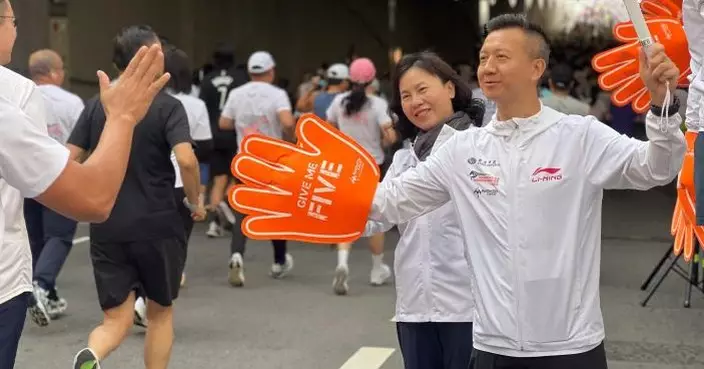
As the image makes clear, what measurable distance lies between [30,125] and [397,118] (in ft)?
6.12

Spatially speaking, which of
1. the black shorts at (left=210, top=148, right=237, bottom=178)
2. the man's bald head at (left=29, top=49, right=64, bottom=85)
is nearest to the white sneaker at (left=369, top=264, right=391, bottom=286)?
the black shorts at (left=210, top=148, right=237, bottom=178)

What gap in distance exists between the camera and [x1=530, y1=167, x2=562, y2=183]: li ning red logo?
10.5 ft

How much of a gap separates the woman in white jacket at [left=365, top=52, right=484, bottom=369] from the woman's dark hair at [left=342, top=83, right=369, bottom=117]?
531cm

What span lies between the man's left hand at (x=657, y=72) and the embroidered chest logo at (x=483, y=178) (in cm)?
54

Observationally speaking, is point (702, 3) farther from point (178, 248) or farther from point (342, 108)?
point (342, 108)

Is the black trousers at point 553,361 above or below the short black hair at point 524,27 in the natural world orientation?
below

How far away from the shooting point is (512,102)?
3.30m

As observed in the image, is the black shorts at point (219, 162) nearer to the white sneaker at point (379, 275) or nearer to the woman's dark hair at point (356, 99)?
the woman's dark hair at point (356, 99)

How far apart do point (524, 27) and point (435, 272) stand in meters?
1.05

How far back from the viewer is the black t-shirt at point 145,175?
221 inches

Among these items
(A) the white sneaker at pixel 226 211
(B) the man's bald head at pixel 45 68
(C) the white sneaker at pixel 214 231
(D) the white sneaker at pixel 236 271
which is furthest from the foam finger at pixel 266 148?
(C) the white sneaker at pixel 214 231

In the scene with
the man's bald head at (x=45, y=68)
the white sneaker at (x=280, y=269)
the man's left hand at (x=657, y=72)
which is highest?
the man's left hand at (x=657, y=72)

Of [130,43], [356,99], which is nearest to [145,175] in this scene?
[130,43]

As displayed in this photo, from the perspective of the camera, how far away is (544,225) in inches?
126
